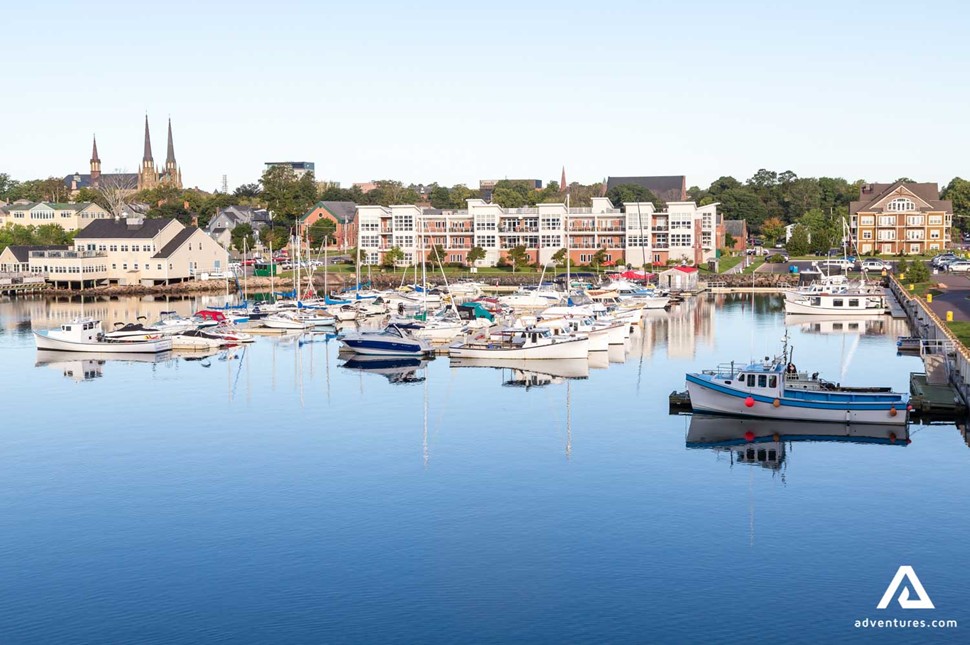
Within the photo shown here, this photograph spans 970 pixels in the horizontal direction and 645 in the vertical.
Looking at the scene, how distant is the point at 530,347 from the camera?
66125 millimetres

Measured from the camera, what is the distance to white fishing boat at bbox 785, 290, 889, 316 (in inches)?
3733

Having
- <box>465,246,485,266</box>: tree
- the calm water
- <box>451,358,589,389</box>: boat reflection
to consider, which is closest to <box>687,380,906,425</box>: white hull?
the calm water

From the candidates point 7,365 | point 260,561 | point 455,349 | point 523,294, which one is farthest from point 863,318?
point 260,561

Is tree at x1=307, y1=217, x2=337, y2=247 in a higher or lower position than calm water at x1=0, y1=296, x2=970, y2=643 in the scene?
higher

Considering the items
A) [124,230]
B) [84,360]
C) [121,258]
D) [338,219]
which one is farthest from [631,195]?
[84,360]

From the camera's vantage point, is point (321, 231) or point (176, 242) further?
point (321, 231)

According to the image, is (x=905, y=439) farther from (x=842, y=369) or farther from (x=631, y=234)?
(x=631, y=234)

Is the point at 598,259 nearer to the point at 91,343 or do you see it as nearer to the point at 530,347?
the point at 530,347

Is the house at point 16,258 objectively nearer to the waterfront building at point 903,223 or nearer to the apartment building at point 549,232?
the apartment building at point 549,232

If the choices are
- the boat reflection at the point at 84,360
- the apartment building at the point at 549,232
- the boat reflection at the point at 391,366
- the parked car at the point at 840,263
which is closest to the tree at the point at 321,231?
the apartment building at the point at 549,232

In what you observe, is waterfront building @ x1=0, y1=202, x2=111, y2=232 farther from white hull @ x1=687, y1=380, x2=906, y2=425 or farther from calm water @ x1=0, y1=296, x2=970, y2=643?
white hull @ x1=687, y1=380, x2=906, y2=425

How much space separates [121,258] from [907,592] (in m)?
114

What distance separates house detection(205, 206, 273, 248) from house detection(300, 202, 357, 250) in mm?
8144

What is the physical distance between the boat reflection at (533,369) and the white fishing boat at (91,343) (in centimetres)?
2019
